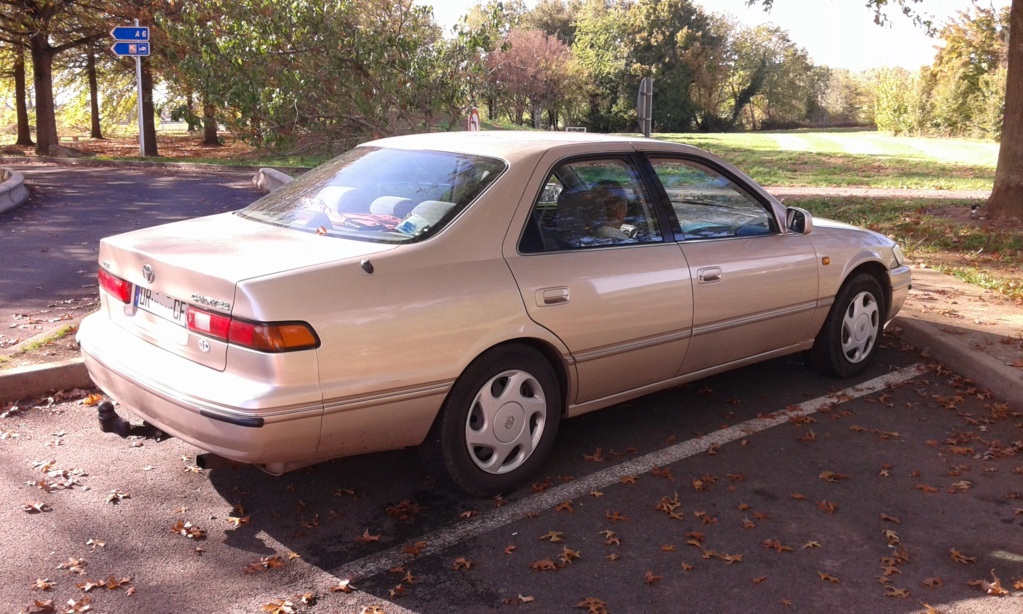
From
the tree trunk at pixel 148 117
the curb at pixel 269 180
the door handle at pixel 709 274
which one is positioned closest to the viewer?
the door handle at pixel 709 274

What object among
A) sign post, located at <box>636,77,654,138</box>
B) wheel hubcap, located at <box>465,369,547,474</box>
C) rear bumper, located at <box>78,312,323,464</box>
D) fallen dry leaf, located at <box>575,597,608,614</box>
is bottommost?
fallen dry leaf, located at <box>575,597,608,614</box>

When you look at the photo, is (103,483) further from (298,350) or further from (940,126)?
(940,126)

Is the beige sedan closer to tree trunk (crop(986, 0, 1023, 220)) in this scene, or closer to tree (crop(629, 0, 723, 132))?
tree trunk (crop(986, 0, 1023, 220))

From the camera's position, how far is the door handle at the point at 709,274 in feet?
16.2

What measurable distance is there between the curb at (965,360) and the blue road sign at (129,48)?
19383 millimetres

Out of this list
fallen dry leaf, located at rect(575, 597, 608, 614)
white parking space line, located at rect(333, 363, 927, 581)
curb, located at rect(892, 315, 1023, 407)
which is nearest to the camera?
fallen dry leaf, located at rect(575, 597, 608, 614)

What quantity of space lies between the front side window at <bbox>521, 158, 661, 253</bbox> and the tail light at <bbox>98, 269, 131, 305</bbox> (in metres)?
1.82

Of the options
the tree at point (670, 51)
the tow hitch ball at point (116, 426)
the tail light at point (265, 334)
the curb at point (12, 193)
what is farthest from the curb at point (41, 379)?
the tree at point (670, 51)

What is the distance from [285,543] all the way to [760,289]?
299 centimetres

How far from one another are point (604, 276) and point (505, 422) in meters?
0.88

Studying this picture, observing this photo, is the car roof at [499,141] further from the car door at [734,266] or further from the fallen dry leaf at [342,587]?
the fallen dry leaf at [342,587]

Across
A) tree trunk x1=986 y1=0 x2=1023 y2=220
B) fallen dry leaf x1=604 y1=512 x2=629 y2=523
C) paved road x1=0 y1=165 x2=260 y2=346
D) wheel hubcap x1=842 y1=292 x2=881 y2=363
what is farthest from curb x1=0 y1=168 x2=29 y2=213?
tree trunk x1=986 y1=0 x2=1023 y2=220

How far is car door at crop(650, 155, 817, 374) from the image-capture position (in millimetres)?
5008

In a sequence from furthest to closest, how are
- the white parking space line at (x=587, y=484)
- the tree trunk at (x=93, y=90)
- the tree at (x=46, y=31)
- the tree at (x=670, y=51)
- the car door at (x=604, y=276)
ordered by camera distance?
the tree at (x=670, y=51), the tree trunk at (x=93, y=90), the tree at (x=46, y=31), the car door at (x=604, y=276), the white parking space line at (x=587, y=484)
